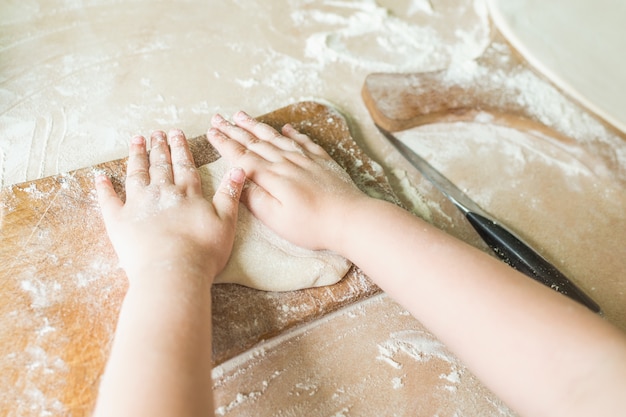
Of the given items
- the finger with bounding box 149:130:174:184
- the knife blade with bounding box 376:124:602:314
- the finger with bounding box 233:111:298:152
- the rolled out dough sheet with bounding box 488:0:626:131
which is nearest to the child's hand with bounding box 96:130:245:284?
the finger with bounding box 149:130:174:184

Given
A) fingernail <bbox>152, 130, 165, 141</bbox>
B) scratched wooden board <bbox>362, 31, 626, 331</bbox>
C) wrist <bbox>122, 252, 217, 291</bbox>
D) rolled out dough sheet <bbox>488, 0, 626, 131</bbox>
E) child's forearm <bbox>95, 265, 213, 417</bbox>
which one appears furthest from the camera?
rolled out dough sheet <bbox>488, 0, 626, 131</bbox>

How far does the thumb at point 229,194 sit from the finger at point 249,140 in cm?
9

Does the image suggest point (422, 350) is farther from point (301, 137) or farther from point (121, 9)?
point (121, 9)

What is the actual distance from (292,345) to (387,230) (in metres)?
0.24

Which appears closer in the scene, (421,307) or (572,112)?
(421,307)

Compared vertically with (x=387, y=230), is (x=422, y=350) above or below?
below

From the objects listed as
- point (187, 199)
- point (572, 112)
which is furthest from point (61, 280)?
point (572, 112)

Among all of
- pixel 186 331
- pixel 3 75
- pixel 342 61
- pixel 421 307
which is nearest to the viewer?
pixel 186 331

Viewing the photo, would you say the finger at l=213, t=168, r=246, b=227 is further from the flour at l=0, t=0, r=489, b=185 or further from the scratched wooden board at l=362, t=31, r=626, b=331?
the scratched wooden board at l=362, t=31, r=626, b=331

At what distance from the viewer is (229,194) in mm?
769

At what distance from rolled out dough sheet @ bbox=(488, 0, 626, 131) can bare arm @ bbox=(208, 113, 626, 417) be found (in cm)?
68

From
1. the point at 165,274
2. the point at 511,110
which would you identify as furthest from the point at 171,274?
the point at 511,110

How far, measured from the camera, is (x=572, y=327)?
24.8 inches

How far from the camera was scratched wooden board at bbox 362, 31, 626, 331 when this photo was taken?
1.01m
